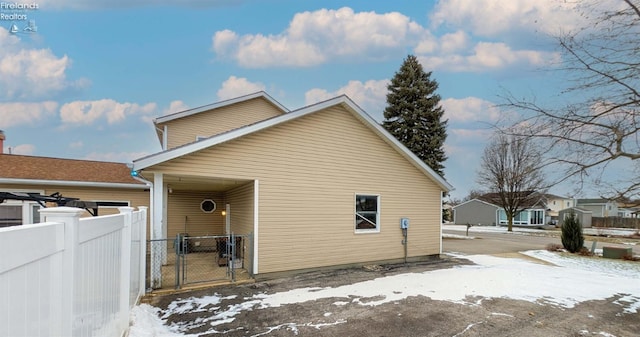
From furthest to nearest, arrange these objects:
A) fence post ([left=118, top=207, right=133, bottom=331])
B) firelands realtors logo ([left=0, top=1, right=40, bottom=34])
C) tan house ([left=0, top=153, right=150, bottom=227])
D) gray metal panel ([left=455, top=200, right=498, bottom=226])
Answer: gray metal panel ([left=455, top=200, right=498, bottom=226]) < tan house ([left=0, top=153, right=150, bottom=227]) < firelands realtors logo ([left=0, top=1, right=40, bottom=34]) < fence post ([left=118, top=207, right=133, bottom=331])

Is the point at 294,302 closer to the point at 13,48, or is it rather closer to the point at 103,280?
the point at 103,280

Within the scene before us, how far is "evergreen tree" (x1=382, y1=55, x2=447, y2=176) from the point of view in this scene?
19.5m

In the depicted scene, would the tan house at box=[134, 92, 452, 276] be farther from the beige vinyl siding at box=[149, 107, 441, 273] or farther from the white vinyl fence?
the white vinyl fence

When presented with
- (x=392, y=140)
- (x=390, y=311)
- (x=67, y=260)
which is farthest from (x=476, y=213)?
(x=67, y=260)

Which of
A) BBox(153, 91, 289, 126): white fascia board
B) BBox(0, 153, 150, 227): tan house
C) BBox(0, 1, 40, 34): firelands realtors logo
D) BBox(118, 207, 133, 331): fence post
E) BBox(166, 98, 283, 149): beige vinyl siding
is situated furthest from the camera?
BBox(166, 98, 283, 149): beige vinyl siding

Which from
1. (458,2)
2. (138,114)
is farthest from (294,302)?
(138,114)

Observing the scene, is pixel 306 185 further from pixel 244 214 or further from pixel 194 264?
pixel 194 264

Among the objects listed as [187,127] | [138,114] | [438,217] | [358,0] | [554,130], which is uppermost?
[358,0]

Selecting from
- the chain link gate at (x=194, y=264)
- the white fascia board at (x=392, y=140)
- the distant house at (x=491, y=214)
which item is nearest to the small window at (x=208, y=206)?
the chain link gate at (x=194, y=264)

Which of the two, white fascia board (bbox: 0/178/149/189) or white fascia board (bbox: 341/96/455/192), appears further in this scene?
white fascia board (bbox: 0/178/149/189)

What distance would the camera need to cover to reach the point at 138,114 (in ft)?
61.3

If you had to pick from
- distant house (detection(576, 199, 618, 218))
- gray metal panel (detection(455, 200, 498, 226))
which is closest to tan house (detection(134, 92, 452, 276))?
gray metal panel (detection(455, 200, 498, 226))

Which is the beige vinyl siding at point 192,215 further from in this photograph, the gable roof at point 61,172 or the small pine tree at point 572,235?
the small pine tree at point 572,235

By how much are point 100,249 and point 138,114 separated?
1863 cm
